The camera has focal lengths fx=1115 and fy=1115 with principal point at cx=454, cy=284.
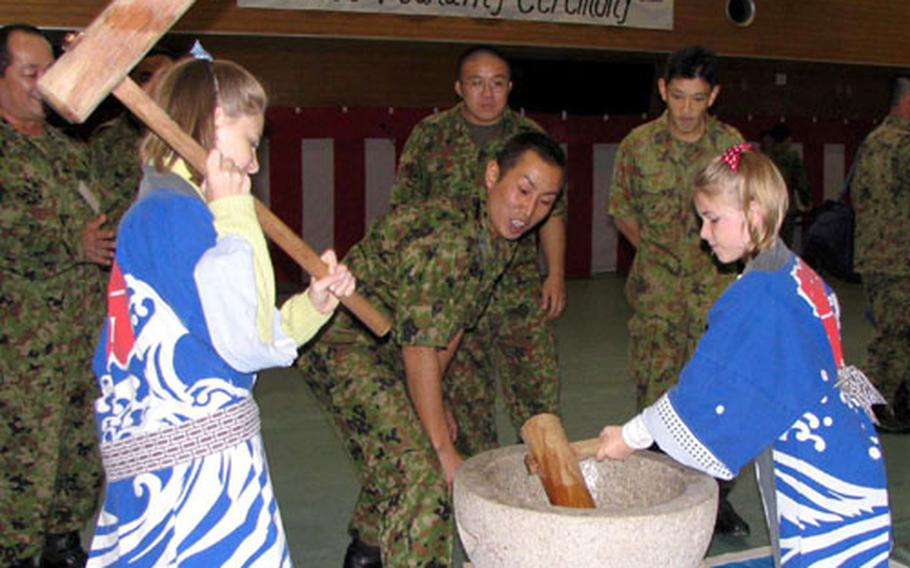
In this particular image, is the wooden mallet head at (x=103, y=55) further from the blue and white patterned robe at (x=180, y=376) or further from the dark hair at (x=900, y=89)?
the dark hair at (x=900, y=89)

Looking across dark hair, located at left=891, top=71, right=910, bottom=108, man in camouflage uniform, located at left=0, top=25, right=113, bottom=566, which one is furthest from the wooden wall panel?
man in camouflage uniform, located at left=0, top=25, right=113, bottom=566

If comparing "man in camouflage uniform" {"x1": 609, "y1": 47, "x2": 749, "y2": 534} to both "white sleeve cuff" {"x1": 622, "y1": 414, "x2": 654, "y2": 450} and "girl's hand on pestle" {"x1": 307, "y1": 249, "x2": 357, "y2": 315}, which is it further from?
"girl's hand on pestle" {"x1": 307, "y1": 249, "x2": 357, "y2": 315}

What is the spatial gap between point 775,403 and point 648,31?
8184 millimetres

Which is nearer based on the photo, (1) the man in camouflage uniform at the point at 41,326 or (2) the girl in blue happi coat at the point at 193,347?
(2) the girl in blue happi coat at the point at 193,347

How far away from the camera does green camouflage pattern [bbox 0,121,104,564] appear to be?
3236 mm

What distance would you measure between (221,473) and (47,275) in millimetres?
1680

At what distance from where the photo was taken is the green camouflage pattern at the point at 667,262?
3768 mm

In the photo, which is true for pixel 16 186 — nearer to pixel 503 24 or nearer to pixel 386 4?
pixel 386 4

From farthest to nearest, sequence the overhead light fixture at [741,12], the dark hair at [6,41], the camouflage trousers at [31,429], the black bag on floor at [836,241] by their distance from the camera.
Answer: the overhead light fixture at [741,12], the black bag on floor at [836,241], the dark hair at [6,41], the camouflage trousers at [31,429]

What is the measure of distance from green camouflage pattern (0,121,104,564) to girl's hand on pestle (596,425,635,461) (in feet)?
5.91

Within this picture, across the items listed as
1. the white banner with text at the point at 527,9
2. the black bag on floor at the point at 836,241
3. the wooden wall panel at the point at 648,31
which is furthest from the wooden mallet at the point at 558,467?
the white banner with text at the point at 527,9

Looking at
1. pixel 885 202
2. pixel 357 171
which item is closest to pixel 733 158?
pixel 885 202

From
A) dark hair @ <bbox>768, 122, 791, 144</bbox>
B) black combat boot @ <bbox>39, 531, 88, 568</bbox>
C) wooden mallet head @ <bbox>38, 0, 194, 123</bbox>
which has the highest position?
dark hair @ <bbox>768, 122, 791, 144</bbox>

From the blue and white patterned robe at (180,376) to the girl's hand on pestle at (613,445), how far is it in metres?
0.69
